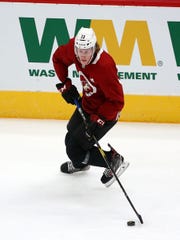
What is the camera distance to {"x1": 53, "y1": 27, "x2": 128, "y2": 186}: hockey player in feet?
12.5

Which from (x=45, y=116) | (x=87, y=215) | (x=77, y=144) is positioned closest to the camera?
(x=87, y=215)

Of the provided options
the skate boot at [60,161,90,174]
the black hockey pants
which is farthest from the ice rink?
the black hockey pants

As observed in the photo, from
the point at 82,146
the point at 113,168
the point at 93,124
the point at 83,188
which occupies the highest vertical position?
the point at 93,124

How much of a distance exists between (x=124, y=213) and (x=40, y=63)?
2100 millimetres

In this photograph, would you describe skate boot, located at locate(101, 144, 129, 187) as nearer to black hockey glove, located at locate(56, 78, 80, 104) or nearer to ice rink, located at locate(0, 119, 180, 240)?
ice rink, located at locate(0, 119, 180, 240)

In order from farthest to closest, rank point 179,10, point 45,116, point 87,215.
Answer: point 45,116 < point 179,10 < point 87,215

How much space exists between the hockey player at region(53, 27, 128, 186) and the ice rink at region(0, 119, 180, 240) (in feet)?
0.72

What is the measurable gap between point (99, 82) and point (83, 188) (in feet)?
2.64

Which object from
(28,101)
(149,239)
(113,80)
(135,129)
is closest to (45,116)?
(28,101)

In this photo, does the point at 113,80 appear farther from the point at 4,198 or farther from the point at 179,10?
the point at 179,10

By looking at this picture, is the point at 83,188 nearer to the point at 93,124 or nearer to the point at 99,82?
the point at 93,124

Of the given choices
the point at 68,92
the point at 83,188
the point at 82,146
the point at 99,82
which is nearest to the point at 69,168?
the point at 83,188

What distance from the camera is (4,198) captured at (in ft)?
13.2

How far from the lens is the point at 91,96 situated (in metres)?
4.07
